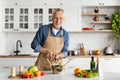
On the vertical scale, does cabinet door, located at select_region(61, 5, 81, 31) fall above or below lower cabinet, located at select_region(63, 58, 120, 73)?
above

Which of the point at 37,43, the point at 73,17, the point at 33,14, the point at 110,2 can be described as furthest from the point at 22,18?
the point at 37,43

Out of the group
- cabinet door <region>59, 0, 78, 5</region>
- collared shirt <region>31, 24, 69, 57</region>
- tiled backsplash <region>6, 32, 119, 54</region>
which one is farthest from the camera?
tiled backsplash <region>6, 32, 119, 54</region>

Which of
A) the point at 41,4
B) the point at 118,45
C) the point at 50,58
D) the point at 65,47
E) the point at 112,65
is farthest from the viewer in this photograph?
the point at 118,45

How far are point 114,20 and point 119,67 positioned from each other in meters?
1.13

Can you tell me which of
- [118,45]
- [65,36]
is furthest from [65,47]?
[118,45]

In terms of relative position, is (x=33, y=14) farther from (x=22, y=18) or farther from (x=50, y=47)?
(x=50, y=47)

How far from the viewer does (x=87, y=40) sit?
18.9ft

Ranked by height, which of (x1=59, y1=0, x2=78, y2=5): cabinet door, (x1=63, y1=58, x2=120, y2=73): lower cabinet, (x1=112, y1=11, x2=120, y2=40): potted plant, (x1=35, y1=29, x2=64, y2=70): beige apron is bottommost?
(x1=63, y1=58, x2=120, y2=73): lower cabinet

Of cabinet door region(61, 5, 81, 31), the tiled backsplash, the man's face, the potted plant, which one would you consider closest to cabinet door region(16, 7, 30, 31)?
the tiled backsplash

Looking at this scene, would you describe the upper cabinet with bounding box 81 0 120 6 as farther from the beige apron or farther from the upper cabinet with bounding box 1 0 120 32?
the beige apron

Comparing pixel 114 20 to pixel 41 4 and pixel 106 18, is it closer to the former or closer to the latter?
pixel 106 18

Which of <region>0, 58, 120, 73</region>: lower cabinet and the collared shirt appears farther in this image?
<region>0, 58, 120, 73</region>: lower cabinet

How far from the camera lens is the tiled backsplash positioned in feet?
18.8

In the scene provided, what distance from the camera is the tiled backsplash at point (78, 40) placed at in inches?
225
